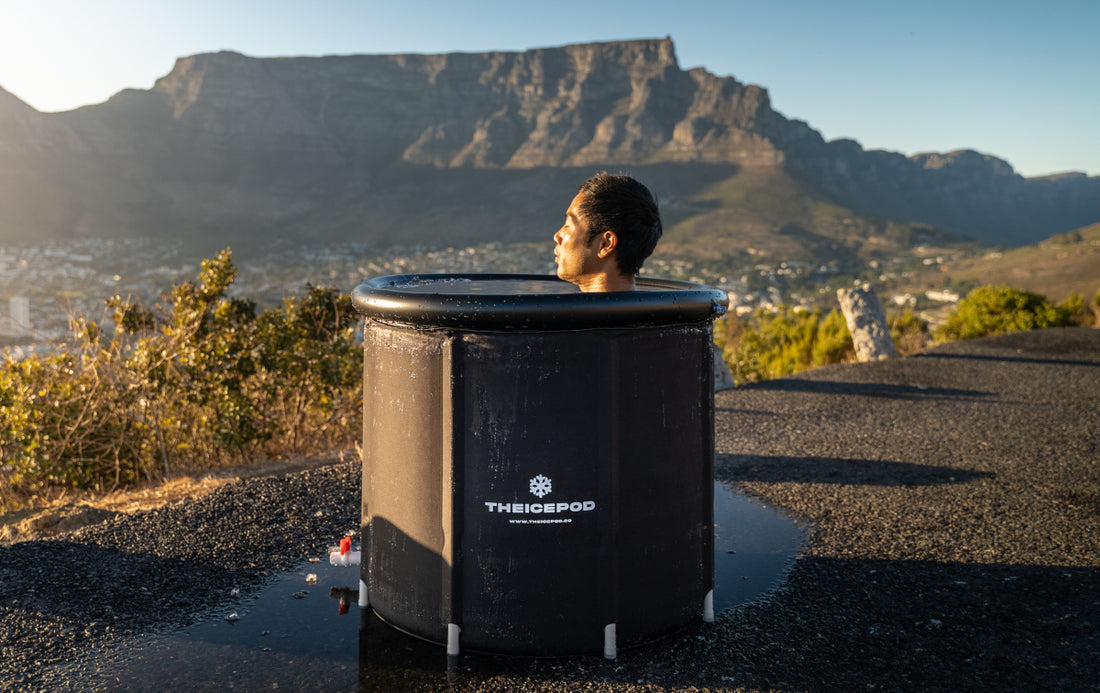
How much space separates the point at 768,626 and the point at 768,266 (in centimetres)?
5865

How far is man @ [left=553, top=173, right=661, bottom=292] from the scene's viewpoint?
9.53 ft

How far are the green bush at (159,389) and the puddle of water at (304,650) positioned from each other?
2.43 meters

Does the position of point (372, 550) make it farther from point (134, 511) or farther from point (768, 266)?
point (768, 266)

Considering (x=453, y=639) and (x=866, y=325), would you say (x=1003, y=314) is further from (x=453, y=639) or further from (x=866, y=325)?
(x=453, y=639)

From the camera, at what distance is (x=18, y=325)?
200 inches

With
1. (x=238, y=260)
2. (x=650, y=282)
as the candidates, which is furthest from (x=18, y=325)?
(x=238, y=260)

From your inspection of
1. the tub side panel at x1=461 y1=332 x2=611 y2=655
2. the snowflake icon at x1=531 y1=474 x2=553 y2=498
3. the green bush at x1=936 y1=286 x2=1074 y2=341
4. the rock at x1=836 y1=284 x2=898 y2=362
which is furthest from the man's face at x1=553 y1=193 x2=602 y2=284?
the green bush at x1=936 y1=286 x2=1074 y2=341

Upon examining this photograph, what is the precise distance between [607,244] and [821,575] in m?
1.81

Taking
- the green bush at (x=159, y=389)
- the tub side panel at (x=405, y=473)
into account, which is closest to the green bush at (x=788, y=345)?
the green bush at (x=159, y=389)

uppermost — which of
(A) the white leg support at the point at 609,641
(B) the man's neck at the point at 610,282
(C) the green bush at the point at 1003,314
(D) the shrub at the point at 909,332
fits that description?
(B) the man's neck at the point at 610,282

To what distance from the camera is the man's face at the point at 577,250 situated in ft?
9.70

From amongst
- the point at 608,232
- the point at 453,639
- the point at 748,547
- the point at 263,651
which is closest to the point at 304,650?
the point at 263,651

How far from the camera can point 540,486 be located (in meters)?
2.54

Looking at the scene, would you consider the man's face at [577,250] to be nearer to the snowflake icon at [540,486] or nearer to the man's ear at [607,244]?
the man's ear at [607,244]
